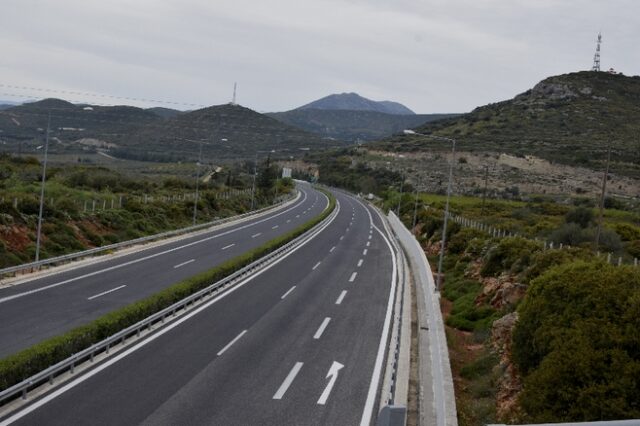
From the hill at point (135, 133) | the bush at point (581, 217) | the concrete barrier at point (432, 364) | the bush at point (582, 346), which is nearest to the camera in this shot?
the bush at point (582, 346)

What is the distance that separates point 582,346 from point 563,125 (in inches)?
4649

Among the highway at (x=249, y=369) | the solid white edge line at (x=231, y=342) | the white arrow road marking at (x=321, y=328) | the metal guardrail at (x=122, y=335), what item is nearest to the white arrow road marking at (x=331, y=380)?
the highway at (x=249, y=369)

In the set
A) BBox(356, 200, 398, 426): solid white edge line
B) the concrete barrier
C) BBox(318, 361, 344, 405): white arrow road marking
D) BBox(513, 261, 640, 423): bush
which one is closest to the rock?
BBox(513, 261, 640, 423): bush

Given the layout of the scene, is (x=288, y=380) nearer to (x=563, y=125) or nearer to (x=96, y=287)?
(x=96, y=287)

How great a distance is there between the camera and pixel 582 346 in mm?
13695

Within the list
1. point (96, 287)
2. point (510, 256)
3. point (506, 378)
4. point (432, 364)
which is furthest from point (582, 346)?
point (96, 287)

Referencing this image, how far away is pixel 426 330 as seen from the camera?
73.3ft

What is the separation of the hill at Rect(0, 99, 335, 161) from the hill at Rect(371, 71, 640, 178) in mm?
40321

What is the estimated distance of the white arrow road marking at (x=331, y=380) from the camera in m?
15.7

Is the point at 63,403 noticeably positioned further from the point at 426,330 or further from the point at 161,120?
the point at 161,120

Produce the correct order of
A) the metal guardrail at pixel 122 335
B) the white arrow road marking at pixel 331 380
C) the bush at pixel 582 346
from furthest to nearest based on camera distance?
the white arrow road marking at pixel 331 380 < the metal guardrail at pixel 122 335 < the bush at pixel 582 346

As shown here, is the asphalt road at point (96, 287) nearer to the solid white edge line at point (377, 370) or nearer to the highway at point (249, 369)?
the highway at point (249, 369)

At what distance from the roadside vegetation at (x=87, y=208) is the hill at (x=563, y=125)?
49920 millimetres

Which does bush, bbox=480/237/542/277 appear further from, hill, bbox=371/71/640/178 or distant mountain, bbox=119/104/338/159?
distant mountain, bbox=119/104/338/159
